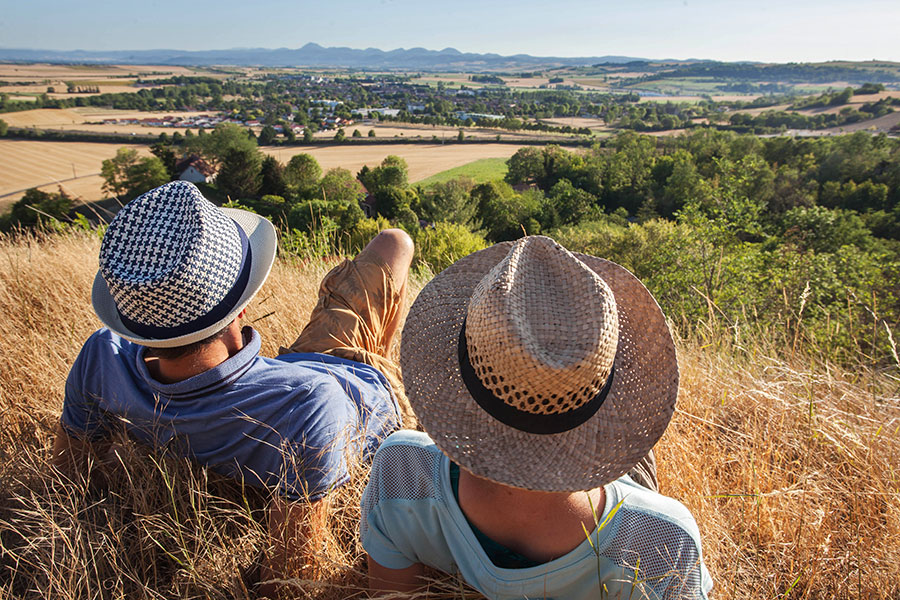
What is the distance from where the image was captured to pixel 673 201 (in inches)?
1943

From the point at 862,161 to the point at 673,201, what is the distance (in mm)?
15069

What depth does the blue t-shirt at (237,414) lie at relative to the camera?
159cm

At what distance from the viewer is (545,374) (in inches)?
37.2

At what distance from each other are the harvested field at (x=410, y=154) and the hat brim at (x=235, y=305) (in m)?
49.5

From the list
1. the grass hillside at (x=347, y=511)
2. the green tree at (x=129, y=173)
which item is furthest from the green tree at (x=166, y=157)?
the grass hillside at (x=347, y=511)

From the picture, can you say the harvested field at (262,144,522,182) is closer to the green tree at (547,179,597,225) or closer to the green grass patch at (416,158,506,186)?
the green grass patch at (416,158,506,186)

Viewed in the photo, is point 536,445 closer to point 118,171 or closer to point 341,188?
point 341,188

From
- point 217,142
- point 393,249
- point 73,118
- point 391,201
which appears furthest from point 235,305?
point 73,118

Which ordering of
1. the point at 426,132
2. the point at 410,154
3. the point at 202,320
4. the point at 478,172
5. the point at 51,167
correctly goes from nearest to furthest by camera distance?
the point at 202,320, the point at 51,167, the point at 478,172, the point at 410,154, the point at 426,132

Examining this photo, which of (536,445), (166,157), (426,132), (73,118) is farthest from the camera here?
(426,132)

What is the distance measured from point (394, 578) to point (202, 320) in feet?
3.02

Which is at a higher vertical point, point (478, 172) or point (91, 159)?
point (91, 159)

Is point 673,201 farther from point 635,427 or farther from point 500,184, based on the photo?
point 635,427

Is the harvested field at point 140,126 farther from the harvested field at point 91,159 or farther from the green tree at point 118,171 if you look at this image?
the green tree at point 118,171
